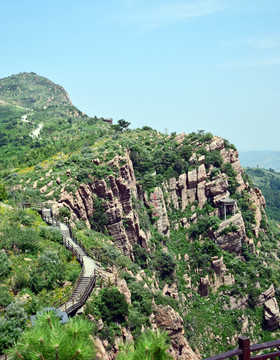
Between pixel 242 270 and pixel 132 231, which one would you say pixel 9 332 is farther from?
pixel 242 270

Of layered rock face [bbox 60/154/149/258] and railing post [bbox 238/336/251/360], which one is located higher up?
railing post [bbox 238/336/251/360]

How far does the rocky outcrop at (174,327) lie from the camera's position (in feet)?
127

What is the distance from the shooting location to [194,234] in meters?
65.3

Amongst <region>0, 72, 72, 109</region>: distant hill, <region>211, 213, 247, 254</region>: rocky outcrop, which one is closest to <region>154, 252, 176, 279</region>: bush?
<region>211, 213, 247, 254</region>: rocky outcrop

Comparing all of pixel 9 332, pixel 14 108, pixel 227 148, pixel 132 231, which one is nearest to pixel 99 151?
pixel 132 231

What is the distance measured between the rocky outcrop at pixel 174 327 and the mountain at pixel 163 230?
5.3 inches

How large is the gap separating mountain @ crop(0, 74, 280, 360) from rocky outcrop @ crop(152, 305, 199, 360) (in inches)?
5.3

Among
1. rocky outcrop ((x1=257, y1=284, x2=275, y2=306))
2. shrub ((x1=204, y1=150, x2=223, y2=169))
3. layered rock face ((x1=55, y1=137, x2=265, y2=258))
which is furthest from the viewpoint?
shrub ((x1=204, y1=150, x2=223, y2=169))

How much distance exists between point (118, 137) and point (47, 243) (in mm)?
47358

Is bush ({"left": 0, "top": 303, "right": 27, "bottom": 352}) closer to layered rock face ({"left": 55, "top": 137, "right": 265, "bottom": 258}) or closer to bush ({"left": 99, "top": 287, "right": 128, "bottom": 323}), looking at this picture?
bush ({"left": 99, "top": 287, "right": 128, "bottom": 323})

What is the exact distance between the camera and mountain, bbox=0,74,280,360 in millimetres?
33625

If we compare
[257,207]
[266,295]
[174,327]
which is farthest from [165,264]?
[257,207]

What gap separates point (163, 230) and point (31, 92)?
132 m

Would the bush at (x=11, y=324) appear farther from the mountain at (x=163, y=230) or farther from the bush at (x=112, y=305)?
the bush at (x=112, y=305)
